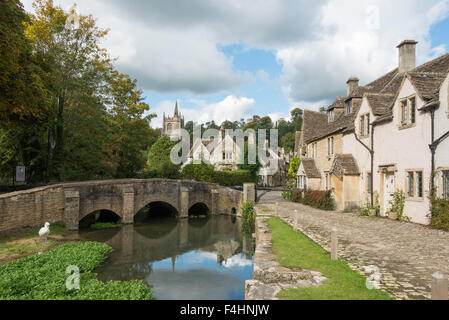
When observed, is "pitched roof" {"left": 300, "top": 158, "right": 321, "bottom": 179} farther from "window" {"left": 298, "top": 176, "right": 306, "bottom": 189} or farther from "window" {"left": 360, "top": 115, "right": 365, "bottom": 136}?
"window" {"left": 360, "top": 115, "right": 365, "bottom": 136}

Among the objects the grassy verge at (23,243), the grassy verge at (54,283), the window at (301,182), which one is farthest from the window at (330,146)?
the grassy verge at (23,243)

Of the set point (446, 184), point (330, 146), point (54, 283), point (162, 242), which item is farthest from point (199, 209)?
point (54, 283)

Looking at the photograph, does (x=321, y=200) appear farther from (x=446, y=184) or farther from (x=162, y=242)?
(x=162, y=242)

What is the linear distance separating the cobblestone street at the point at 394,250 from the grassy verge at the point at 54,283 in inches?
248

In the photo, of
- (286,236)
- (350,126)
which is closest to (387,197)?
(350,126)

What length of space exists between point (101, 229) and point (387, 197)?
63.4 ft

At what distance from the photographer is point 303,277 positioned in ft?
21.6

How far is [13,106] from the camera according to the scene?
13.2m

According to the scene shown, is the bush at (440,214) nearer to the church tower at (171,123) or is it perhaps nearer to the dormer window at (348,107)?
the dormer window at (348,107)

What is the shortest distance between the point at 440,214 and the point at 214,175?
27.9m

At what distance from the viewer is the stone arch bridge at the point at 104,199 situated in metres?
15.4

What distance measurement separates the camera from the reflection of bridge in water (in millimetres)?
12640
